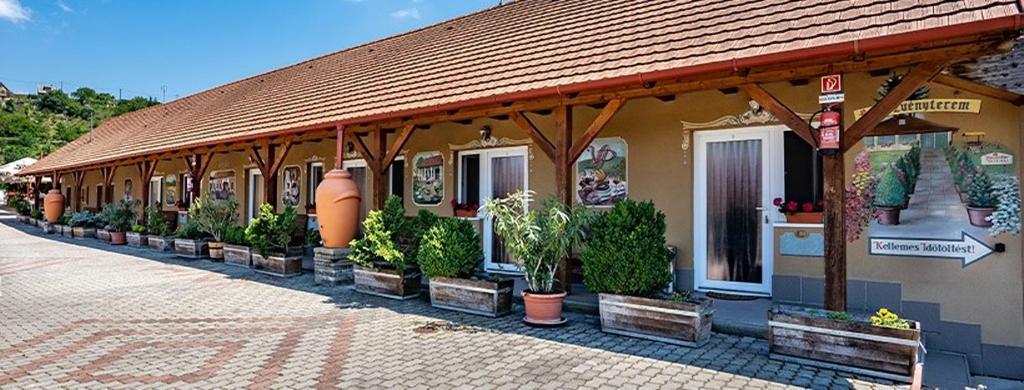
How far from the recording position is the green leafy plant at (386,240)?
689cm

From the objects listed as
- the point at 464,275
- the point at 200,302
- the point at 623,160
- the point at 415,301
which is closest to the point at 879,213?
the point at 623,160

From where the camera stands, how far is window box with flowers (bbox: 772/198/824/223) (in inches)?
225

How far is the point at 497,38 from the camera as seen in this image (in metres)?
8.38

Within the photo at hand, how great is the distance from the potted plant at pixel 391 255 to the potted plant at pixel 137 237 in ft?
30.8

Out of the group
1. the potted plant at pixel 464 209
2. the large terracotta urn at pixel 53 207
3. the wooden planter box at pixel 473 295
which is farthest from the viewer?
the large terracotta urn at pixel 53 207

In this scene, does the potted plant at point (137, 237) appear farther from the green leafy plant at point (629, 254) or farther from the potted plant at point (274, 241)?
the green leafy plant at point (629, 254)

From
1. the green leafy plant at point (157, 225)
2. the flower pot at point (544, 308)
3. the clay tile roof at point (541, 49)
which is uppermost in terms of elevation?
the clay tile roof at point (541, 49)

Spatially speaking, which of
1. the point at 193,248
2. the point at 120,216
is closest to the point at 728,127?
the point at 193,248

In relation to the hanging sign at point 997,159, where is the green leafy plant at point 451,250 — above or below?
below

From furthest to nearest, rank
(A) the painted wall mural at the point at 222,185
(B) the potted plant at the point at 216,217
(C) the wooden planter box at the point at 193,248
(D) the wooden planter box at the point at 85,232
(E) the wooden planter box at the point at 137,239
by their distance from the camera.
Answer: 1. (D) the wooden planter box at the point at 85,232
2. (E) the wooden planter box at the point at 137,239
3. (A) the painted wall mural at the point at 222,185
4. (C) the wooden planter box at the point at 193,248
5. (B) the potted plant at the point at 216,217

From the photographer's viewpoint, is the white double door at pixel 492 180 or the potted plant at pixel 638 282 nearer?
the potted plant at pixel 638 282

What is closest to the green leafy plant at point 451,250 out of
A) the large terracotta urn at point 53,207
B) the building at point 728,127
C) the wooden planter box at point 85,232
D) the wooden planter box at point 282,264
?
the building at point 728,127

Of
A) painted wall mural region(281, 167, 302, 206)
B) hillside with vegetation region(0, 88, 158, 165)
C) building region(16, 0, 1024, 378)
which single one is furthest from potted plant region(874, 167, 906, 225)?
hillside with vegetation region(0, 88, 158, 165)

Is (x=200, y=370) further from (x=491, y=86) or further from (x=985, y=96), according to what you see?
(x=985, y=96)
